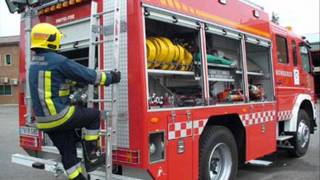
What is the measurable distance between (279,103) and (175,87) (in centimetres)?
279

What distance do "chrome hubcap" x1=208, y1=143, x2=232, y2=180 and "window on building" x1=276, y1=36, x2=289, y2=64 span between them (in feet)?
8.87

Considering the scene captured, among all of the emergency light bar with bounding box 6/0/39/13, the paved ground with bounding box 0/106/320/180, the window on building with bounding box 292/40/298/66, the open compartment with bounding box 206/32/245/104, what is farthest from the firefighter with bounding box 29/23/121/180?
the window on building with bounding box 292/40/298/66

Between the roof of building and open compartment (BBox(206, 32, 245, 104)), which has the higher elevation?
the roof of building

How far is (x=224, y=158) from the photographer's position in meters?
6.11

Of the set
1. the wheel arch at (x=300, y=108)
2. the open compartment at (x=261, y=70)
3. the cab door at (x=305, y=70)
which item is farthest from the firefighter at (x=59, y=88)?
the cab door at (x=305, y=70)

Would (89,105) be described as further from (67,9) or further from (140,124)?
(67,9)

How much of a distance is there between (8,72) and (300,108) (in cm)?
3875

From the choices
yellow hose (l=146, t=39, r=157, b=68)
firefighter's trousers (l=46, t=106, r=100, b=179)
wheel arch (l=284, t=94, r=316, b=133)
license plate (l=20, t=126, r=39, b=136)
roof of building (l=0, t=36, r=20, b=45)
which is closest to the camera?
firefighter's trousers (l=46, t=106, r=100, b=179)

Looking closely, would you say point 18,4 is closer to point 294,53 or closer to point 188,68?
point 188,68

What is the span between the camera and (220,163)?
6.09m

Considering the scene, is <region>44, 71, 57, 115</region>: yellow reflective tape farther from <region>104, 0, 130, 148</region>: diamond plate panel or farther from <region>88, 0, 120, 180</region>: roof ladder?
<region>104, 0, 130, 148</region>: diamond plate panel

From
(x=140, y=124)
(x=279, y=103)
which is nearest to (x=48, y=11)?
(x=140, y=124)

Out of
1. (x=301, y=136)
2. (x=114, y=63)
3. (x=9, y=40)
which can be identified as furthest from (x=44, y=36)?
(x=9, y=40)

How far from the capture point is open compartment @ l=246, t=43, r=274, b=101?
7.34 m
